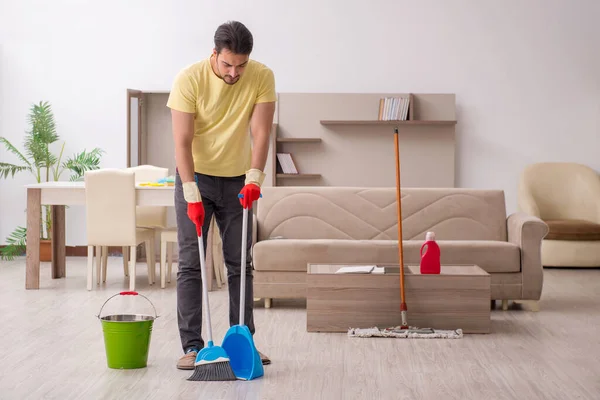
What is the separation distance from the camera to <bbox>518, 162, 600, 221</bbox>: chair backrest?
297 inches

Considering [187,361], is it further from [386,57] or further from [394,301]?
[386,57]

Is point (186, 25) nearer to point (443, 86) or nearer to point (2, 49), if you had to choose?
point (2, 49)

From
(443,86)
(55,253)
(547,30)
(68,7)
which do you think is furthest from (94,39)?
(547,30)

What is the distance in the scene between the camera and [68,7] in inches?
311

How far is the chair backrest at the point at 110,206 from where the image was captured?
567cm

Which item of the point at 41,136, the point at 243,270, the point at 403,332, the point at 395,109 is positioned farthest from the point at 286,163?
the point at 243,270

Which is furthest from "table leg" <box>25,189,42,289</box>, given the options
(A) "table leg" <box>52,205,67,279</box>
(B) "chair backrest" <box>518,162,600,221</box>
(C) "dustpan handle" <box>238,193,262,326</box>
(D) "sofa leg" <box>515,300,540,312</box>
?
(B) "chair backrest" <box>518,162,600,221</box>

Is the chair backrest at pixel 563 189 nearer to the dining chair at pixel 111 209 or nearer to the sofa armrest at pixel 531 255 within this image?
the sofa armrest at pixel 531 255

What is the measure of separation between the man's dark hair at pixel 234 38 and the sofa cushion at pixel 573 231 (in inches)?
176

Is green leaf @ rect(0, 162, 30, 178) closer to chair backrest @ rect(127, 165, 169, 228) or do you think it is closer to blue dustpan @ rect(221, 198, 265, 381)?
chair backrest @ rect(127, 165, 169, 228)

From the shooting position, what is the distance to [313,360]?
373cm

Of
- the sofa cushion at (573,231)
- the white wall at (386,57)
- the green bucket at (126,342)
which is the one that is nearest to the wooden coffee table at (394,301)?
the green bucket at (126,342)

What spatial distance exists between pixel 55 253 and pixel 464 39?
4.03m

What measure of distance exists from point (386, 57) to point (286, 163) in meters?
1.33
